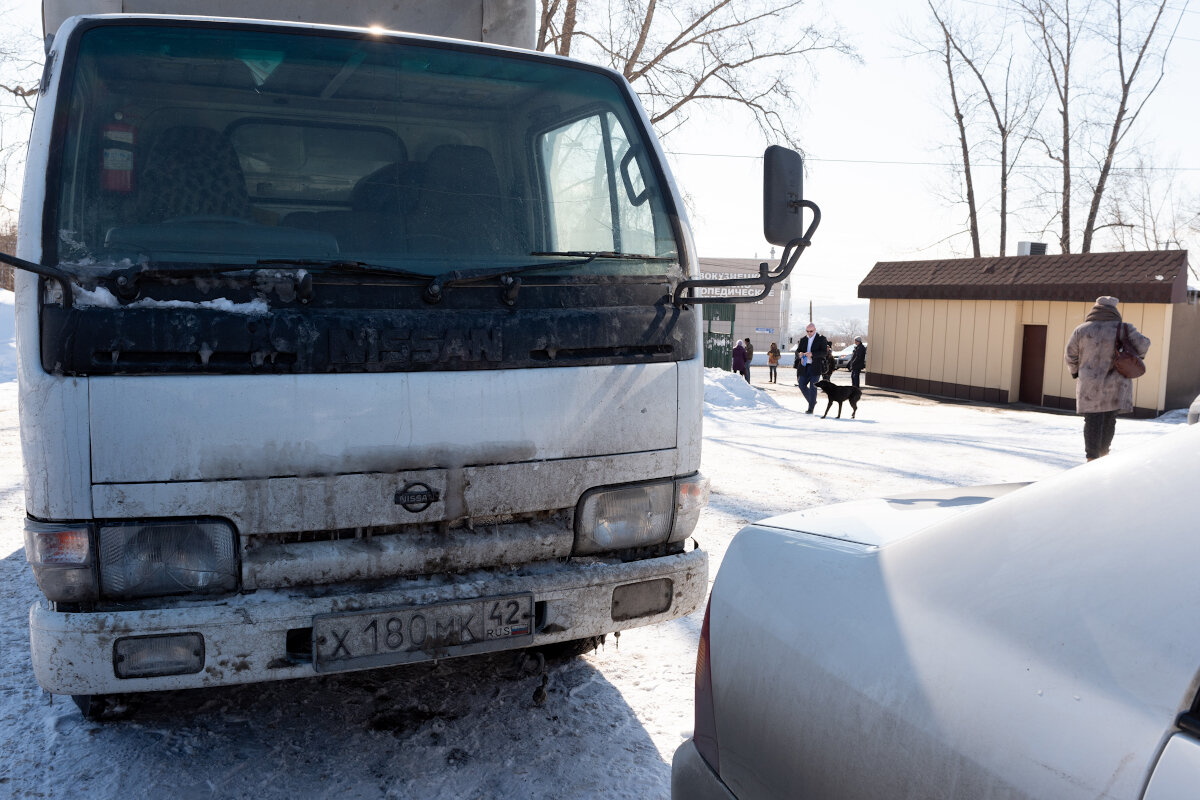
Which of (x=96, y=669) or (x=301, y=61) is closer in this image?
(x=96, y=669)

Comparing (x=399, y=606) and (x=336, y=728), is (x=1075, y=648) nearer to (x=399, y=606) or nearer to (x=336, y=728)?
(x=399, y=606)

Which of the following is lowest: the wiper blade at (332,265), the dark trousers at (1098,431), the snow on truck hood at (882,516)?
the dark trousers at (1098,431)

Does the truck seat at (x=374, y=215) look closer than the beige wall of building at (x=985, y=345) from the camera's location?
Yes

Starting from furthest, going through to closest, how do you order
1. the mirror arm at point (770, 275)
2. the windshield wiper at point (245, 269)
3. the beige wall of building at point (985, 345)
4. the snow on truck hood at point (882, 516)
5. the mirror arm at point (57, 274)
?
1. the beige wall of building at point (985, 345)
2. the mirror arm at point (770, 275)
3. the windshield wiper at point (245, 269)
4. the mirror arm at point (57, 274)
5. the snow on truck hood at point (882, 516)

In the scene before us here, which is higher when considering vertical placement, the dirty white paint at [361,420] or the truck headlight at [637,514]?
the dirty white paint at [361,420]

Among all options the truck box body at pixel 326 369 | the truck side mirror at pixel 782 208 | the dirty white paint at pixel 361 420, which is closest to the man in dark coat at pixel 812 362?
the truck side mirror at pixel 782 208

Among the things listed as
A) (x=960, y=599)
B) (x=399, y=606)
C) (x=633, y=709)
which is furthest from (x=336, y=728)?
(x=960, y=599)

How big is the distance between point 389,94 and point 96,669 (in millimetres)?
1997

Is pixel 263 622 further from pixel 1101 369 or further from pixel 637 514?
pixel 1101 369

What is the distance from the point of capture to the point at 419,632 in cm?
263

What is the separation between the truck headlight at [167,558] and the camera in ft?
7.96

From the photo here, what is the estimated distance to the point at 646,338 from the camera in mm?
2982

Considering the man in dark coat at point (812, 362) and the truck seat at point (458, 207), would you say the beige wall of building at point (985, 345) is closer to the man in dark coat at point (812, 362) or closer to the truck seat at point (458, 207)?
the man in dark coat at point (812, 362)

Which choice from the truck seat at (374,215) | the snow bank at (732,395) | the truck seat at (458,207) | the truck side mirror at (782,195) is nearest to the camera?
the truck seat at (374,215)
